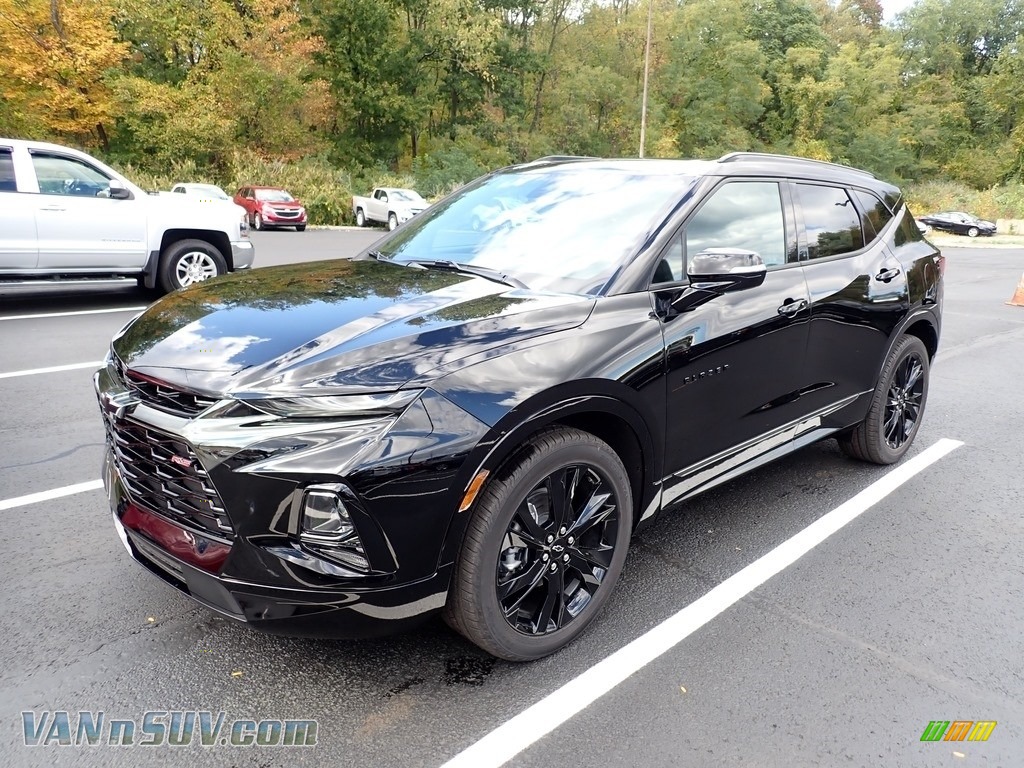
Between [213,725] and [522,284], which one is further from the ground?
[522,284]

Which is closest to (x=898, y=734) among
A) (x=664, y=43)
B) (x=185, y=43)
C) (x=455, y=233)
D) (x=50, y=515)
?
(x=455, y=233)

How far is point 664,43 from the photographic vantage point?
190ft

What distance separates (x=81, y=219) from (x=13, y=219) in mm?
667

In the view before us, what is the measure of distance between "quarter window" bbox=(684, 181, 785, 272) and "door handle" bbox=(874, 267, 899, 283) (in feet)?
2.95

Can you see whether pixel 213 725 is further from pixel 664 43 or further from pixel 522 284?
pixel 664 43

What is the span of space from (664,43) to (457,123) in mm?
20556

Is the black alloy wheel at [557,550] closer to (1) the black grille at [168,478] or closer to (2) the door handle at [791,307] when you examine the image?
(1) the black grille at [168,478]

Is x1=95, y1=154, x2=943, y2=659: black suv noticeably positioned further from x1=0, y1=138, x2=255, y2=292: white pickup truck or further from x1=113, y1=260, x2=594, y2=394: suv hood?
x1=0, y1=138, x2=255, y2=292: white pickup truck

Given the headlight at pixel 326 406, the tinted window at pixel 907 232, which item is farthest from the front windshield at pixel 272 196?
→ the headlight at pixel 326 406

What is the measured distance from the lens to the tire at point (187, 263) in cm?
948

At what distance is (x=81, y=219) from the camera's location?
876 centimetres

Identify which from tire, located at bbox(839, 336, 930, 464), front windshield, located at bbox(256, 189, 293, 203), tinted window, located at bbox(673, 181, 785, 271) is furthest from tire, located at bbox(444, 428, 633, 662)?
front windshield, located at bbox(256, 189, 293, 203)

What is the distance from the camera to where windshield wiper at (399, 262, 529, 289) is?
10.3 feet

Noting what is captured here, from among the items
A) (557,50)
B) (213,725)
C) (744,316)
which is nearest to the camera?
(213,725)
